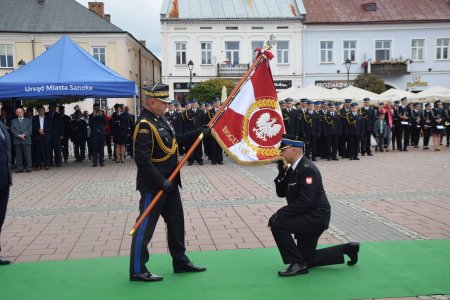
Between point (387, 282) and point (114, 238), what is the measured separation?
12.2 ft

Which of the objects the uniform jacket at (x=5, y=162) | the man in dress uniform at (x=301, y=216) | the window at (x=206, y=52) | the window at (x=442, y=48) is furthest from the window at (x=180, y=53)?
the man in dress uniform at (x=301, y=216)

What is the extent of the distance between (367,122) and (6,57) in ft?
107

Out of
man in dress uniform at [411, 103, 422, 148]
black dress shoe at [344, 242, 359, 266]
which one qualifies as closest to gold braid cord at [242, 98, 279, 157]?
black dress shoe at [344, 242, 359, 266]

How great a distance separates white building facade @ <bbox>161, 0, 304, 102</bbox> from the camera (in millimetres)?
39281

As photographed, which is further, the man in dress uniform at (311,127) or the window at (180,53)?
the window at (180,53)

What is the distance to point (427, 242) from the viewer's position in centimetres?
643

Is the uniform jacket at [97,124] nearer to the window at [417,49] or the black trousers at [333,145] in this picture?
the black trousers at [333,145]

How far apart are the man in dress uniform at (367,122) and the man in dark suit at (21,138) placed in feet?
37.8

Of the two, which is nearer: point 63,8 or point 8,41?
point 8,41

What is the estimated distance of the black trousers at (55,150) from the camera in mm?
16625

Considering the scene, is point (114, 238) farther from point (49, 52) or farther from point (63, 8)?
point (63, 8)

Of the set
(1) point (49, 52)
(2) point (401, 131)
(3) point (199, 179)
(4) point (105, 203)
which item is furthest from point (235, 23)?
(4) point (105, 203)

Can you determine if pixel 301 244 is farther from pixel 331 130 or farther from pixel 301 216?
pixel 331 130

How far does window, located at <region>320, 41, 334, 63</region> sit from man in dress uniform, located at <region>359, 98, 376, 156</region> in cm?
2238
